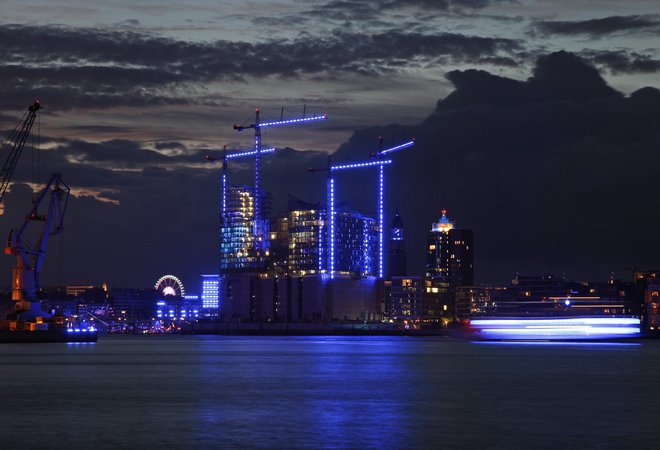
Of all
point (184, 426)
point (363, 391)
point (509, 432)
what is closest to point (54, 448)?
point (184, 426)

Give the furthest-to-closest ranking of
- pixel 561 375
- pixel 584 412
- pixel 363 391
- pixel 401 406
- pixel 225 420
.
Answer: pixel 561 375
pixel 363 391
pixel 401 406
pixel 584 412
pixel 225 420

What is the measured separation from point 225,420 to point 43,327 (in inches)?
6143

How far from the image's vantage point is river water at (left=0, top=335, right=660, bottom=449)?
4197cm

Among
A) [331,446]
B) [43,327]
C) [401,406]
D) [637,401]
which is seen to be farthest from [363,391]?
[43,327]

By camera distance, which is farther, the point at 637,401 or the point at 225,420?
the point at 637,401

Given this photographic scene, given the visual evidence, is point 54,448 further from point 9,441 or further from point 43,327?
point 43,327

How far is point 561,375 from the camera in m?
82.2

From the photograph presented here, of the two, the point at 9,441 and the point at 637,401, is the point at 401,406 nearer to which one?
the point at 637,401

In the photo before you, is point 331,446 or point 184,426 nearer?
point 331,446

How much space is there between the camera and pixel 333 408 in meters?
54.8

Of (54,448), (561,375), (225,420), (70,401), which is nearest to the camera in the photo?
(54,448)

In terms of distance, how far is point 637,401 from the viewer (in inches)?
2314

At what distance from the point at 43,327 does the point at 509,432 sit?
164 meters

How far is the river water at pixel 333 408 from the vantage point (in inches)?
1652
